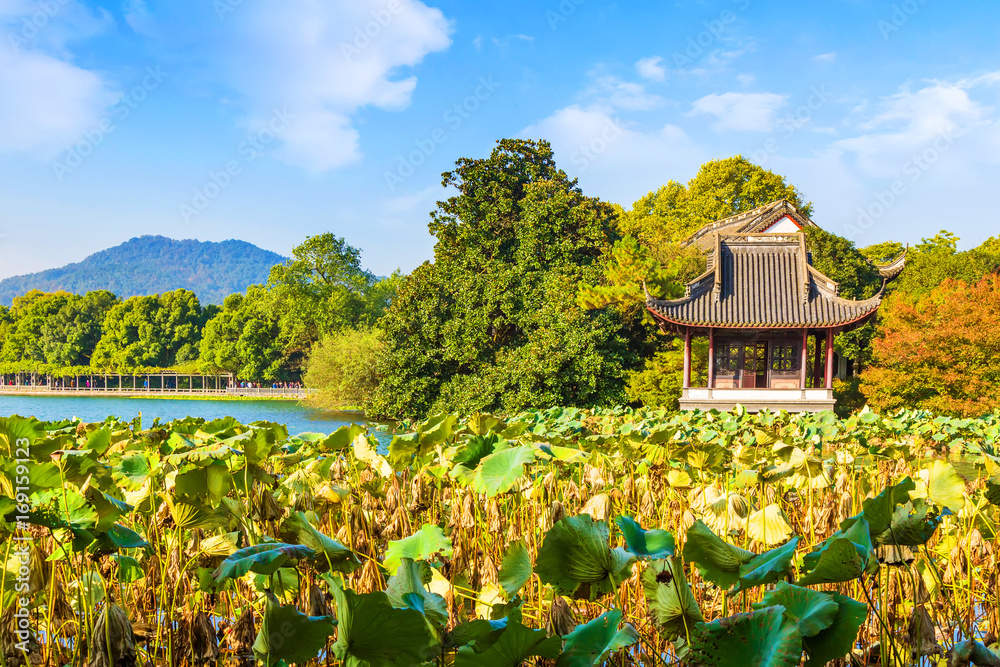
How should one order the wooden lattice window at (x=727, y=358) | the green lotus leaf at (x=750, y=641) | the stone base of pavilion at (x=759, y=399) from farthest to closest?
the wooden lattice window at (x=727, y=358)
the stone base of pavilion at (x=759, y=399)
the green lotus leaf at (x=750, y=641)

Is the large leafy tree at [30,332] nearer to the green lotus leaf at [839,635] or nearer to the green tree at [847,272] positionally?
the green tree at [847,272]

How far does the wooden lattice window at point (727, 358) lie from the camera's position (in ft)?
42.4

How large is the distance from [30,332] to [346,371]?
27.5m

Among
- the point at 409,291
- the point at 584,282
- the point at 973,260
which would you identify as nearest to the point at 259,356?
the point at 409,291

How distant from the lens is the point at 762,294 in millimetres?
12336

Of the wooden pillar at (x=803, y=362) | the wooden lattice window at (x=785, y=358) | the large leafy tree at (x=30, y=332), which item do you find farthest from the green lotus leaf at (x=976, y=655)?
the large leafy tree at (x=30, y=332)

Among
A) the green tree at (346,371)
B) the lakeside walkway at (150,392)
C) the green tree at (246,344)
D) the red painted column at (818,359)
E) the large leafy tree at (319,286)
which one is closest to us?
the red painted column at (818,359)

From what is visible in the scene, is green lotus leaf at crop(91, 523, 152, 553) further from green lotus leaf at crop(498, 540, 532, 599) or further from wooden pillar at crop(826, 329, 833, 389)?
wooden pillar at crop(826, 329, 833, 389)

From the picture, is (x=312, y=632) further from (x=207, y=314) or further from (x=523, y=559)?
(x=207, y=314)

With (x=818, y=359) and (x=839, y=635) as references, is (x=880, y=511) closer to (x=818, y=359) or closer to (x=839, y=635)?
(x=839, y=635)

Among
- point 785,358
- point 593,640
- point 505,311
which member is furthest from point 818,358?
point 593,640

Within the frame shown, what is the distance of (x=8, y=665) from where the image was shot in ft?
4.35

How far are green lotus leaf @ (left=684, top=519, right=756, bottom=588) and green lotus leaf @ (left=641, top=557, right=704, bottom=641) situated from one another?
0.04 meters

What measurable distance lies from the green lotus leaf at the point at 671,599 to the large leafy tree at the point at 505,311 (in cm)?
1149
